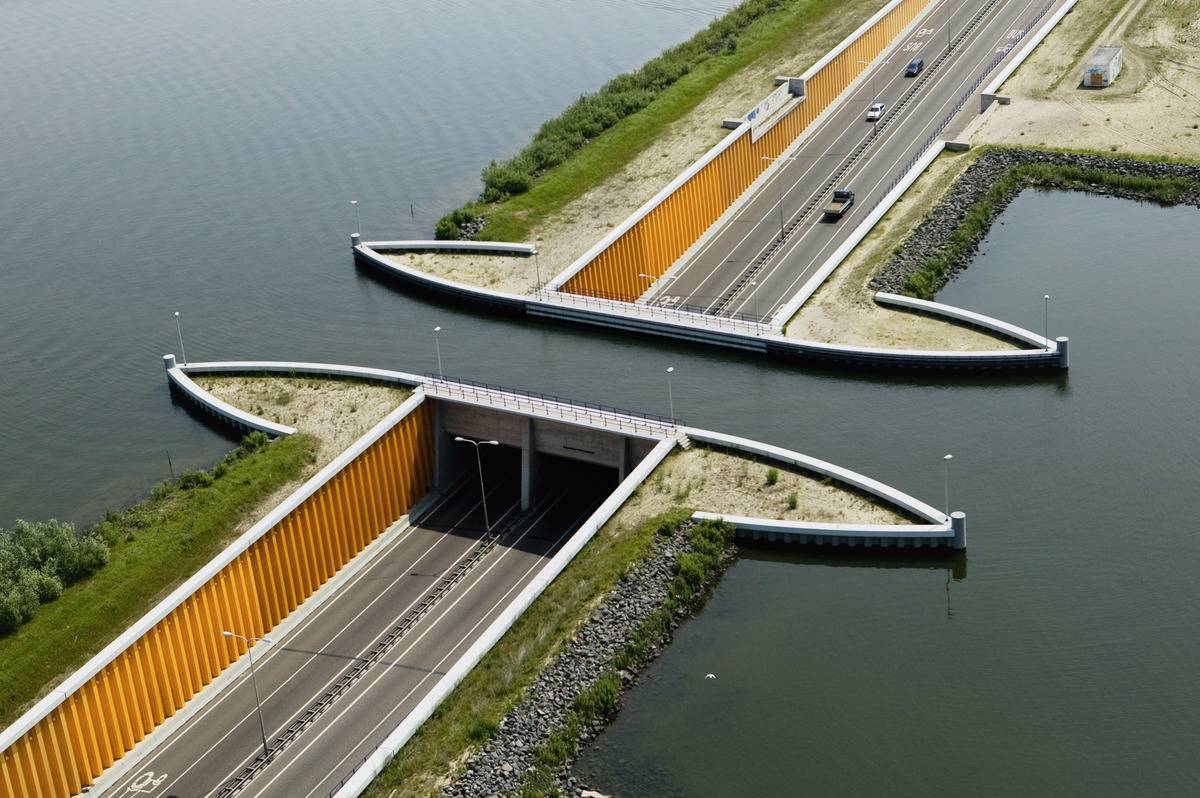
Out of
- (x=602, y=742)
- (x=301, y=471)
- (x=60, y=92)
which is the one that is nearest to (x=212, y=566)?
(x=301, y=471)

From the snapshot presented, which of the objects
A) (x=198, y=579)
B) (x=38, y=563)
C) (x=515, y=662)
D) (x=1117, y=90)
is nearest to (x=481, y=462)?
(x=198, y=579)

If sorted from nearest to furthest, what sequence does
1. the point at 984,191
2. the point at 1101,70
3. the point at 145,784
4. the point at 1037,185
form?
the point at 145,784
the point at 984,191
the point at 1037,185
the point at 1101,70

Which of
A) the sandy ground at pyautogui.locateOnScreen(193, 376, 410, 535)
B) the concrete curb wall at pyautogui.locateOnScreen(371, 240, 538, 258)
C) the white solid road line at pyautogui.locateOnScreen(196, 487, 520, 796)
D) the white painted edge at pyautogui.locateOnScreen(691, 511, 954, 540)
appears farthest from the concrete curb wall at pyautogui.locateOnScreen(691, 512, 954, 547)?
the concrete curb wall at pyautogui.locateOnScreen(371, 240, 538, 258)

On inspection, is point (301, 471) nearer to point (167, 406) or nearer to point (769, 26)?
point (167, 406)

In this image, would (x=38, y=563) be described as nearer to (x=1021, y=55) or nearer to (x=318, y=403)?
(x=318, y=403)

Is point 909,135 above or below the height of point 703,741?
above

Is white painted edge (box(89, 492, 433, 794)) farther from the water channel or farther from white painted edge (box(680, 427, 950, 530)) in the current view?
white painted edge (box(680, 427, 950, 530))
